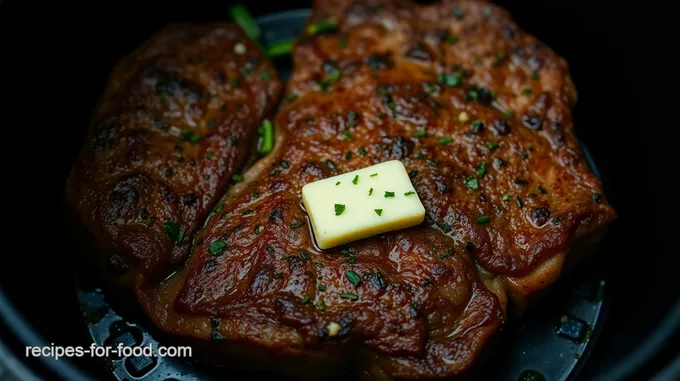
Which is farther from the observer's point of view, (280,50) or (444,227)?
(280,50)

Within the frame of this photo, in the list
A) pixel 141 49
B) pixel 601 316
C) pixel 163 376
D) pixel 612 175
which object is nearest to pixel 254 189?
pixel 163 376

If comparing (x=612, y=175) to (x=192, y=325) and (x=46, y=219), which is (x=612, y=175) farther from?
(x=46, y=219)

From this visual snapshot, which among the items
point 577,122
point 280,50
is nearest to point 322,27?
point 280,50

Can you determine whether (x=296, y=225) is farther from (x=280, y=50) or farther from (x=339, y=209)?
(x=280, y=50)

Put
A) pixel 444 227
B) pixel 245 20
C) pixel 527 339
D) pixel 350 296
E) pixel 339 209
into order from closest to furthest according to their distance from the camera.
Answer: pixel 350 296, pixel 339 209, pixel 444 227, pixel 527 339, pixel 245 20

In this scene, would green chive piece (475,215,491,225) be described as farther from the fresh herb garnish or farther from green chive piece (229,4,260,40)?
green chive piece (229,4,260,40)

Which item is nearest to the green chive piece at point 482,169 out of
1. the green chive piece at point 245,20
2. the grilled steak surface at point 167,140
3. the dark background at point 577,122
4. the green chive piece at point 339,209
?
the green chive piece at point 339,209

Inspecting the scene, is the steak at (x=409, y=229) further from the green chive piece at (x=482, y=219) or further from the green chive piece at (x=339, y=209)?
the green chive piece at (x=339, y=209)
